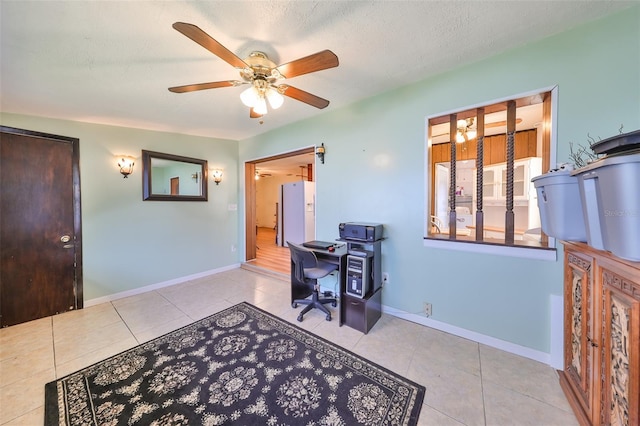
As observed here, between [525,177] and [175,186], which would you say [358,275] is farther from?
[525,177]

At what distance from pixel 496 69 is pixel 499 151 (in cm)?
281

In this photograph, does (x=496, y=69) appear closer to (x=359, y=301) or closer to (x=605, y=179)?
(x=605, y=179)

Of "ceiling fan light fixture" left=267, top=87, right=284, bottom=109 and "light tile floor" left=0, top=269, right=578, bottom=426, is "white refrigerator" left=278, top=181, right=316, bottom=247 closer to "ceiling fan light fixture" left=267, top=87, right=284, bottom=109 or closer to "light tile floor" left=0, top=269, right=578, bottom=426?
A: "light tile floor" left=0, top=269, right=578, bottom=426

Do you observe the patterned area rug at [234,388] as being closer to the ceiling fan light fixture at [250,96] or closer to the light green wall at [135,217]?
the light green wall at [135,217]

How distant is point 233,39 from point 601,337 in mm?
2853

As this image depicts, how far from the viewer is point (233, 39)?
159 cm

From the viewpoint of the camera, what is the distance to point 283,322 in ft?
7.84

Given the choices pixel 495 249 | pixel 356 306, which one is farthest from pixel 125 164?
pixel 495 249

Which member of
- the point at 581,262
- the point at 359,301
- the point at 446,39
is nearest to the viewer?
the point at 581,262

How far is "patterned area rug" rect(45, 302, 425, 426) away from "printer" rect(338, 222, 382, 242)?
41.8 inches

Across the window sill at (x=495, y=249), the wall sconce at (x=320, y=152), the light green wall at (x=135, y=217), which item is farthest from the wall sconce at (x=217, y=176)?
the window sill at (x=495, y=249)

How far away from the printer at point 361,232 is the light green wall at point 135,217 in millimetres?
2830

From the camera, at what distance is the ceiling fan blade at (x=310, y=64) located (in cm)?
133

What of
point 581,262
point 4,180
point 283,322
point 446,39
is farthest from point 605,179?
point 4,180
